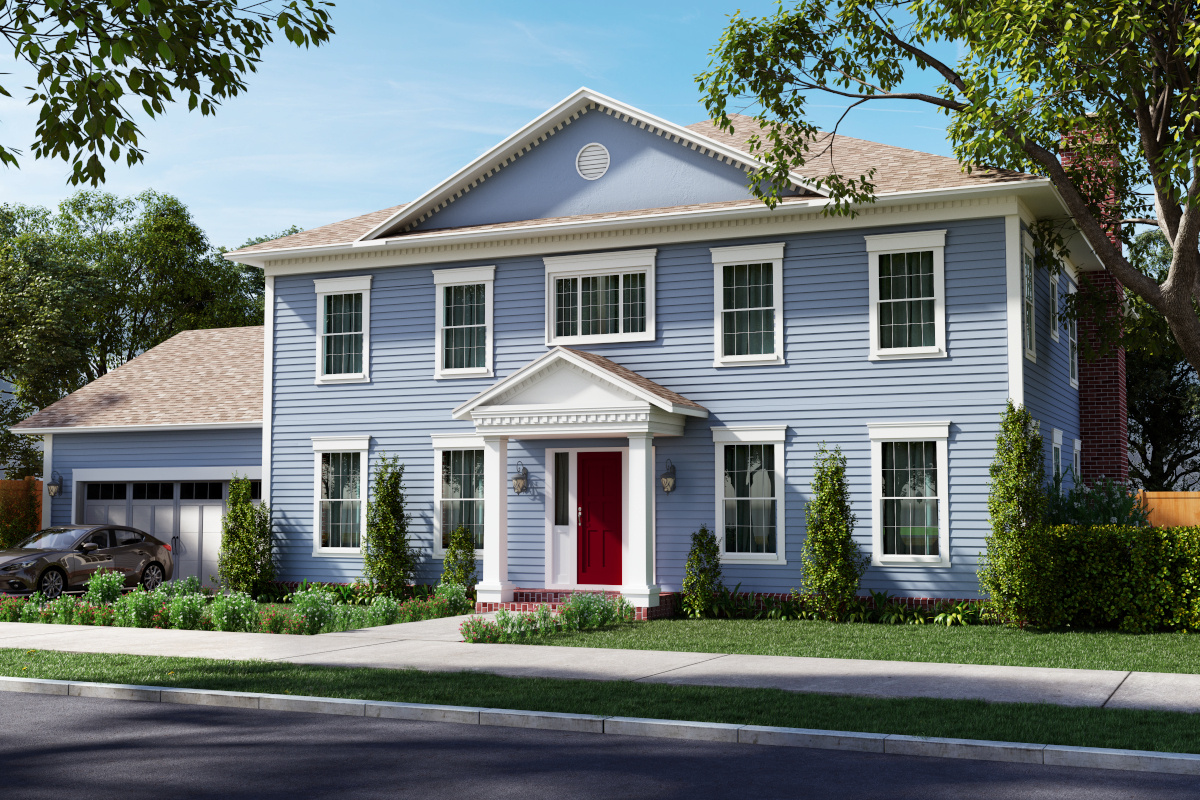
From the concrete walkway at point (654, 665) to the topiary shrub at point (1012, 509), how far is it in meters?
4.17

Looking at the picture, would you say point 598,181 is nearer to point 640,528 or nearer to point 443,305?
point 443,305

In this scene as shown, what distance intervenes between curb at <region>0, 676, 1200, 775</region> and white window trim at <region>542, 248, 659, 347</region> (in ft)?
33.9

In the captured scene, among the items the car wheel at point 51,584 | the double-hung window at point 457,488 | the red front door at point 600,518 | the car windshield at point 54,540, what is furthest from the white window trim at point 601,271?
the car wheel at point 51,584

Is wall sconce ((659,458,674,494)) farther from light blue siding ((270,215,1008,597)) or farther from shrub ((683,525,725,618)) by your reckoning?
shrub ((683,525,725,618))

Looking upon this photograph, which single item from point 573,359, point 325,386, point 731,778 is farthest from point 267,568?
point 731,778

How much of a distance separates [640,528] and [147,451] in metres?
12.6

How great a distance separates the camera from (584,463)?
1950 cm

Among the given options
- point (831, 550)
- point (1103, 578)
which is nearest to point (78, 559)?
point (831, 550)

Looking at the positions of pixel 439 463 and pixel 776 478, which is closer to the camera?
pixel 776 478

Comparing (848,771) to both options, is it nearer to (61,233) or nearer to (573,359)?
(573,359)

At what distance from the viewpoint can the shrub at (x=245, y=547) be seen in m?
20.8

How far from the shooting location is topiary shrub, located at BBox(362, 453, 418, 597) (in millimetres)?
19875

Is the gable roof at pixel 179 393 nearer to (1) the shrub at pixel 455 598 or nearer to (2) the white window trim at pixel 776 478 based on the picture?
(1) the shrub at pixel 455 598

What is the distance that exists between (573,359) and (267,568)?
7423 mm
